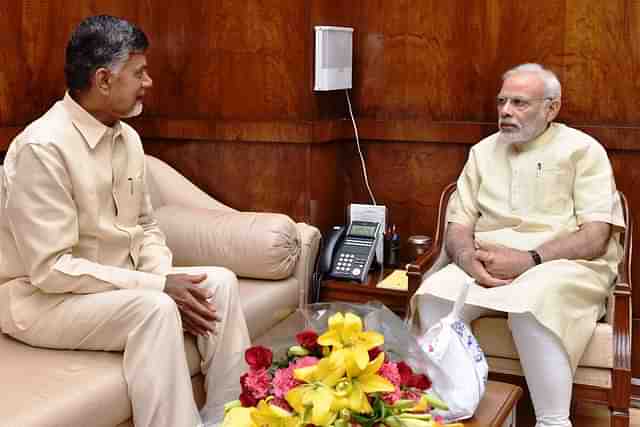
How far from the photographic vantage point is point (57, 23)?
3574mm

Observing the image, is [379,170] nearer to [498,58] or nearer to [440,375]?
[498,58]

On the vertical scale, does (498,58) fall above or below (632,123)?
above

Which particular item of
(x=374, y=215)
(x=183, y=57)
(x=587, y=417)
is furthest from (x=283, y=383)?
(x=183, y=57)

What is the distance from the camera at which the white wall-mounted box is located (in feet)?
12.1

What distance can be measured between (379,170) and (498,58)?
734mm

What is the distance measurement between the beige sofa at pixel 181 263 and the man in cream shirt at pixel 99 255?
64mm

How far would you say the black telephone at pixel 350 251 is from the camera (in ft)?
12.1

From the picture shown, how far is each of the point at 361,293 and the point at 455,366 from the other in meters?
1.29

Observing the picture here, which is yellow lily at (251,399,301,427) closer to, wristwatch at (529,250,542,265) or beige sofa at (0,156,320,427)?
beige sofa at (0,156,320,427)

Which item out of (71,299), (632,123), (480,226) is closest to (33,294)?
(71,299)

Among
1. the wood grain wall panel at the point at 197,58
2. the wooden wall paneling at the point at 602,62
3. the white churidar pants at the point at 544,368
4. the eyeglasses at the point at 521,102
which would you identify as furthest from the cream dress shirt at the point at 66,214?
the wooden wall paneling at the point at 602,62

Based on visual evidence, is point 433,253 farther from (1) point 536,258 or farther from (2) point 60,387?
(2) point 60,387

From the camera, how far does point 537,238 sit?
3262 millimetres

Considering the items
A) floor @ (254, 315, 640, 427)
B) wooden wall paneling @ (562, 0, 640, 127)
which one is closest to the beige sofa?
floor @ (254, 315, 640, 427)
